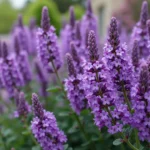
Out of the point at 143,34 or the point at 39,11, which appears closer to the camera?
the point at 143,34

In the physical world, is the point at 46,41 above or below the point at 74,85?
above

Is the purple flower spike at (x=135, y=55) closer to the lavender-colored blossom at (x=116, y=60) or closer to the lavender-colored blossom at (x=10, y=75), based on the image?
the lavender-colored blossom at (x=116, y=60)

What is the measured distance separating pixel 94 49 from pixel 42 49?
1.30 metres

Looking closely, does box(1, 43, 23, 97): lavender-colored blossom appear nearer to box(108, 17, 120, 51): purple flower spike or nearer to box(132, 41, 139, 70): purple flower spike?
box(132, 41, 139, 70): purple flower spike

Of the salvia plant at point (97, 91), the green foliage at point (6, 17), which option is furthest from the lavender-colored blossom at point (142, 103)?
the green foliage at point (6, 17)

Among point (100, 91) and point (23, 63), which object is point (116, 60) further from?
point (23, 63)

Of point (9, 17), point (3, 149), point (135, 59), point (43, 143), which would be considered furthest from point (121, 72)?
point (9, 17)

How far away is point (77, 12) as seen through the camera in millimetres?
20328

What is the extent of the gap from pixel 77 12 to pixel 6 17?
14142 mm

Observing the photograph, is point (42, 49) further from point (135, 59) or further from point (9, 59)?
point (135, 59)

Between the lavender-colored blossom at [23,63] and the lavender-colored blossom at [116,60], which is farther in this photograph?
the lavender-colored blossom at [23,63]

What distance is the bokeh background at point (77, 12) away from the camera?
15934 mm

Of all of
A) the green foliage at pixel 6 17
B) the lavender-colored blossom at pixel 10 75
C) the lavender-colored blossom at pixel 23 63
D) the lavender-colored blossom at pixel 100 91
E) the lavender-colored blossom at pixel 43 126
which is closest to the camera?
the lavender-colored blossom at pixel 100 91

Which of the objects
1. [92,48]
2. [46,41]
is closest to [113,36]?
[92,48]
